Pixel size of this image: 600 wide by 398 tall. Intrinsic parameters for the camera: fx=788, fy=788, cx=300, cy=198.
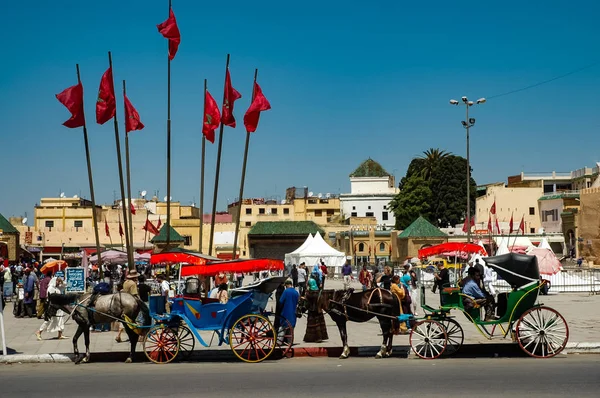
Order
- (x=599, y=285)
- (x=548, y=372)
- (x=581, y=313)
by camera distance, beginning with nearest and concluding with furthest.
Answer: (x=548, y=372), (x=581, y=313), (x=599, y=285)

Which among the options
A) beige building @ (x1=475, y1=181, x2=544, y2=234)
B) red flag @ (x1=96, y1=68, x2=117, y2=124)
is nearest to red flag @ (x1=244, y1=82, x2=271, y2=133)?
red flag @ (x1=96, y1=68, x2=117, y2=124)

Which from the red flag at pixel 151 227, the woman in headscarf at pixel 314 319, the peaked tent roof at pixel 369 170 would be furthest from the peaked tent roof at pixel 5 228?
the peaked tent roof at pixel 369 170

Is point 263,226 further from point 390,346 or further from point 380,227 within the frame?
point 390,346

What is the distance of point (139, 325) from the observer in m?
14.2

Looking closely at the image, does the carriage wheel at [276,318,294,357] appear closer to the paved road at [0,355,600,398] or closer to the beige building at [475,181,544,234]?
the paved road at [0,355,600,398]

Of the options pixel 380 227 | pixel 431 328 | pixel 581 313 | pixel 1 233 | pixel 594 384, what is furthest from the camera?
pixel 380 227

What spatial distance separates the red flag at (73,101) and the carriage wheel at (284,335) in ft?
36.7

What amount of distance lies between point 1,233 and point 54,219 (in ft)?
111

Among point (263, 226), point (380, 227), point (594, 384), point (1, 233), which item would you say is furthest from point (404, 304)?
point (380, 227)

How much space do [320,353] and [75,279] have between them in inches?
467

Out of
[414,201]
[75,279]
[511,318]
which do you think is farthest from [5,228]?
[511,318]

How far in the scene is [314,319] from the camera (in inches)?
612

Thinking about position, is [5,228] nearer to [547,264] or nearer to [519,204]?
[547,264]

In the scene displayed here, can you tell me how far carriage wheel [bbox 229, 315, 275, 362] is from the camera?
1385 cm
